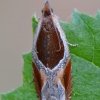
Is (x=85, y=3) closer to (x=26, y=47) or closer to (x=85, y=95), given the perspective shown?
(x=26, y=47)

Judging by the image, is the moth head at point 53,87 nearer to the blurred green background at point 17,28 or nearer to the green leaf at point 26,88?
the green leaf at point 26,88

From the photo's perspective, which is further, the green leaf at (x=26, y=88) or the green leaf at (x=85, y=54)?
the green leaf at (x=26, y=88)

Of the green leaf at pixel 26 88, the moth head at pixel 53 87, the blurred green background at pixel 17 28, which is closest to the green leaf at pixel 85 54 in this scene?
the moth head at pixel 53 87

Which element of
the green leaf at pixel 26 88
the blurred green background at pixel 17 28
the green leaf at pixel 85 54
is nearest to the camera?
the green leaf at pixel 85 54

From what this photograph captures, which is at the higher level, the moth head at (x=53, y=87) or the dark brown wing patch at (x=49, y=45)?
the dark brown wing patch at (x=49, y=45)

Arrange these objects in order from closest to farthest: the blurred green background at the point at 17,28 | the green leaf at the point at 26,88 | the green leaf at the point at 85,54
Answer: the green leaf at the point at 85,54, the green leaf at the point at 26,88, the blurred green background at the point at 17,28

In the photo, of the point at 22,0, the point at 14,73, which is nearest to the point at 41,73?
the point at 14,73

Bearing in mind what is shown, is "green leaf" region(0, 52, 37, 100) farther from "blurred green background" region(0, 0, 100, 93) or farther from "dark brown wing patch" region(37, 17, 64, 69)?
"blurred green background" region(0, 0, 100, 93)

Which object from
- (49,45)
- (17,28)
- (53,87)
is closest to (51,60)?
(49,45)

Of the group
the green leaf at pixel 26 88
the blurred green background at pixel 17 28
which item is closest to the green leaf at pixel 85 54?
the green leaf at pixel 26 88
